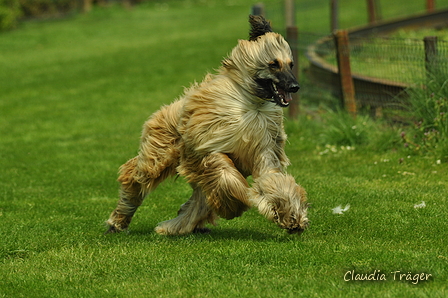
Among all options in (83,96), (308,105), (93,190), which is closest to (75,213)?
(93,190)

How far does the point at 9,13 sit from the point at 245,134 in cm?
2535

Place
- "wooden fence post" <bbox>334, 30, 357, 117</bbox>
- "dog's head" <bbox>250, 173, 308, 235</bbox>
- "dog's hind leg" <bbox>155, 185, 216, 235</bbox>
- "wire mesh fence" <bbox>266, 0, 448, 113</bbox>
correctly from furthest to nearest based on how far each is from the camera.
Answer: "wooden fence post" <bbox>334, 30, 357, 117</bbox> < "wire mesh fence" <bbox>266, 0, 448, 113</bbox> < "dog's hind leg" <bbox>155, 185, 216, 235</bbox> < "dog's head" <bbox>250, 173, 308, 235</bbox>

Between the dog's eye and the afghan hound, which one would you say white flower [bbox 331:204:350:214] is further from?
the dog's eye

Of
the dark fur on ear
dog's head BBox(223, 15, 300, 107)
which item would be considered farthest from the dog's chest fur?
the dark fur on ear

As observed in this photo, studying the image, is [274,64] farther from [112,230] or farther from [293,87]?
[112,230]

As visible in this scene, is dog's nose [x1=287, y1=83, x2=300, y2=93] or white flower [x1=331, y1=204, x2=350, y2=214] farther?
white flower [x1=331, y1=204, x2=350, y2=214]

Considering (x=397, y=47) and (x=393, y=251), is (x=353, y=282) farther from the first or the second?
(x=397, y=47)

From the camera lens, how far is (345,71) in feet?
35.3

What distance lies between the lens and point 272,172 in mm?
5637

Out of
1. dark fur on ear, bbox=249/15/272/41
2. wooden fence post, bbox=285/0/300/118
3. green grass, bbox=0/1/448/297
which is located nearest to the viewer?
green grass, bbox=0/1/448/297

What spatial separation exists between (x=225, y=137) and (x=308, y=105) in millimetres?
6835

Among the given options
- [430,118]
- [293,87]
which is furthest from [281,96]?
[430,118]

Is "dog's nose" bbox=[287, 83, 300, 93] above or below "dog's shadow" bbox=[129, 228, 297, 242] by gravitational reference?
above

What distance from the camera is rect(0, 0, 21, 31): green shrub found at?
28.9 meters
